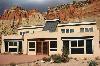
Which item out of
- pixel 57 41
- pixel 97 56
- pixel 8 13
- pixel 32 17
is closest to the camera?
pixel 97 56

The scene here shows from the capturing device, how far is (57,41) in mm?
38125

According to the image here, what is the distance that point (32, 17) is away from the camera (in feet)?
352

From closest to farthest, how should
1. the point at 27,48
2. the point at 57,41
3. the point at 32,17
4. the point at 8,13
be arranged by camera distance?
1. the point at 57,41
2. the point at 27,48
3. the point at 32,17
4. the point at 8,13

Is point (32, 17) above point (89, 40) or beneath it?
above

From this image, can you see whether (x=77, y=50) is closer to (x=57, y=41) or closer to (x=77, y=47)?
(x=77, y=47)

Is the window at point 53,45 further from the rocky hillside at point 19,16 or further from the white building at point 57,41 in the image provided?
the rocky hillside at point 19,16

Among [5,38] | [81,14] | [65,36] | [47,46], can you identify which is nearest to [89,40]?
[65,36]

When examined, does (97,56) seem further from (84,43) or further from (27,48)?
(27,48)

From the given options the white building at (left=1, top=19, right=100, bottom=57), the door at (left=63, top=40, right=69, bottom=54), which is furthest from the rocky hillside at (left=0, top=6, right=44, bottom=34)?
the door at (left=63, top=40, right=69, bottom=54)

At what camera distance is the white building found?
36.2 meters

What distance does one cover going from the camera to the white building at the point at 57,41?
36.2 metres

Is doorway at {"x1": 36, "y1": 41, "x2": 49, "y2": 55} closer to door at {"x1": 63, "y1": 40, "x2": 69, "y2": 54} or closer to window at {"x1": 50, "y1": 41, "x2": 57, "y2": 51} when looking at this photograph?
window at {"x1": 50, "y1": 41, "x2": 57, "y2": 51}

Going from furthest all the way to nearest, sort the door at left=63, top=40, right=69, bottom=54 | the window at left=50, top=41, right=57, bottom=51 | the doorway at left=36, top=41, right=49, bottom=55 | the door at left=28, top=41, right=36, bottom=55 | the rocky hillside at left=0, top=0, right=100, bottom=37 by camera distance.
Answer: the rocky hillside at left=0, top=0, right=100, bottom=37
the door at left=28, top=41, right=36, bottom=55
the doorway at left=36, top=41, right=49, bottom=55
the window at left=50, top=41, right=57, bottom=51
the door at left=63, top=40, right=69, bottom=54

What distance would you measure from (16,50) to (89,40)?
1315 centimetres
